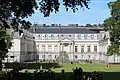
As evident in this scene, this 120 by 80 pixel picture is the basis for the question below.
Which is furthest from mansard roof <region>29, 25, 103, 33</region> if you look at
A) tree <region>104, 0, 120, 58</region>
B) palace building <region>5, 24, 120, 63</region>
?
tree <region>104, 0, 120, 58</region>

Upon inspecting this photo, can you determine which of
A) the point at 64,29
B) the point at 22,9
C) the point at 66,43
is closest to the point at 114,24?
the point at 22,9

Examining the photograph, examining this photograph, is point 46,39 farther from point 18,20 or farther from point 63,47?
point 18,20

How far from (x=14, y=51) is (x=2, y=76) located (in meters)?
102

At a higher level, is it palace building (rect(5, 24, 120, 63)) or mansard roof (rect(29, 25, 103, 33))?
mansard roof (rect(29, 25, 103, 33))

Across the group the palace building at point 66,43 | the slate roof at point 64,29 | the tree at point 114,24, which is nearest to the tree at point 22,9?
the tree at point 114,24

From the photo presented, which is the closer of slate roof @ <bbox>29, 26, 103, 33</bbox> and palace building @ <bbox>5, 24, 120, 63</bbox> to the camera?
palace building @ <bbox>5, 24, 120, 63</bbox>

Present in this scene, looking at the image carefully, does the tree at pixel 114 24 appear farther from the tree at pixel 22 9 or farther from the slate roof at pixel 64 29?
the slate roof at pixel 64 29

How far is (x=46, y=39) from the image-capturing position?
156 m

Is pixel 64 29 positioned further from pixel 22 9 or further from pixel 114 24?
pixel 22 9

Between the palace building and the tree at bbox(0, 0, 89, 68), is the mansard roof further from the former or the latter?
the tree at bbox(0, 0, 89, 68)

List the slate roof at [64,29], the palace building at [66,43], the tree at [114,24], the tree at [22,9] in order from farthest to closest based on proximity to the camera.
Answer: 1. the slate roof at [64,29]
2. the palace building at [66,43]
3. the tree at [114,24]
4. the tree at [22,9]

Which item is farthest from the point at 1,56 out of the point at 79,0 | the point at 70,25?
the point at 70,25

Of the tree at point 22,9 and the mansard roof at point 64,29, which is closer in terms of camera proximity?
the tree at point 22,9

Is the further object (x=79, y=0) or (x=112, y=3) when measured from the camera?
(x=112, y=3)
